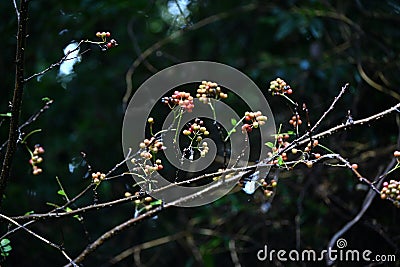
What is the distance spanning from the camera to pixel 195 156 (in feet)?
3.54

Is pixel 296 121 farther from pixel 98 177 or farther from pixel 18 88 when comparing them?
pixel 18 88

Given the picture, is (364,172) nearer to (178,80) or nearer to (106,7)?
(178,80)

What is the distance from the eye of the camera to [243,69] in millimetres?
2693

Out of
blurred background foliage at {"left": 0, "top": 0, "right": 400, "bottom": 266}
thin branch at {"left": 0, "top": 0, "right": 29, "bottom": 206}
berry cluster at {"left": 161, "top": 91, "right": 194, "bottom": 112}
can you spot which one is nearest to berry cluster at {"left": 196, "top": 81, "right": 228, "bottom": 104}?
berry cluster at {"left": 161, "top": 91, "right": 194, "bottom": 112}

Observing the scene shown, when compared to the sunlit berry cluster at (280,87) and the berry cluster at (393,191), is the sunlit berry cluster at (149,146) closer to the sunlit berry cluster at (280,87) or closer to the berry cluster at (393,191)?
the sunlit berry cluster at (280,87)

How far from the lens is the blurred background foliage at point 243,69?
2.01 metres

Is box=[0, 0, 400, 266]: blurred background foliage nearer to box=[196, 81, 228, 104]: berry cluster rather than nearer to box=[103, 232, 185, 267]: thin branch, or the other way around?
box=[103, 232, 185, 267]: thin branch

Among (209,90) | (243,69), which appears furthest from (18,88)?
(243,69)

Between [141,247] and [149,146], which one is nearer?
[149,146]

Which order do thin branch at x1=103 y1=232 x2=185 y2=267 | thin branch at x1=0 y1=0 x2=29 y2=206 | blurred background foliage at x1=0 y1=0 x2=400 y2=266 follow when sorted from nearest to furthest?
thin branch at x1=0 y1=0 x2=29 y2=206 < blurred background foliage at x1=0 y1=0 x2=400 y2=266 < thin branch at x1=103 y1=232 x2=185 y2=267

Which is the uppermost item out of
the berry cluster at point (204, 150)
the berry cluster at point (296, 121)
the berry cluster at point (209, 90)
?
the berry cluster at point (209, 90)

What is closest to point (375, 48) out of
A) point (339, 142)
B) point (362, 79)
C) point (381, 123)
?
point (362, 79)

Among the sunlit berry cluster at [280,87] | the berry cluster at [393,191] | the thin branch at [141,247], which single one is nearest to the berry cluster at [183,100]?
→ the sunlit berry cluster at [280,87]

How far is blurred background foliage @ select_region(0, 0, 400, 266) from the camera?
2.01m
